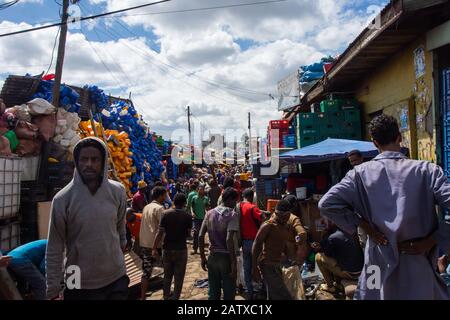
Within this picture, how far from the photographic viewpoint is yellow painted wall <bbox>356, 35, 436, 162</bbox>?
21.1 ft

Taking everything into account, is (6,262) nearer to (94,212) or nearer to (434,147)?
(94,212)

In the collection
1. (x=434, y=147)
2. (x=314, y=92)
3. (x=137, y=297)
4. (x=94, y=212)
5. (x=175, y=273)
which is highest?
(x=314, y=92)

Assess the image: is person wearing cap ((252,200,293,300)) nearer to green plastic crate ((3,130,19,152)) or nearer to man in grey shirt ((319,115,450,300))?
man in grey shirt ((319,115,450,300))

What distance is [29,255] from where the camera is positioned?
441 centimetres

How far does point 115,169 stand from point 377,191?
33.2ft

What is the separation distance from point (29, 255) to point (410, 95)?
663 cm

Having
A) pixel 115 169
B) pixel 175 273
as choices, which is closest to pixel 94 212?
pixel 175 273

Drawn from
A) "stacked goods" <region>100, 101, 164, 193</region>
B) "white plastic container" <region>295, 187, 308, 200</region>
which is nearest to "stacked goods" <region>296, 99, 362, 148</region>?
"white plastic container" <region>295, 187, 308, 200</region>

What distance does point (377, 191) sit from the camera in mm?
2273

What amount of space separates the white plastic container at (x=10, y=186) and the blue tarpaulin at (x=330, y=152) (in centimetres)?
499

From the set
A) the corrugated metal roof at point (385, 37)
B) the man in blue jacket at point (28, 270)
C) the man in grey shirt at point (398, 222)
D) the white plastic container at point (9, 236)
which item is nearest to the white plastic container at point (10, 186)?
the white plastic container at point (9, 236)

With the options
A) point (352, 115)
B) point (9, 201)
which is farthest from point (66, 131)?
point (352, 115)

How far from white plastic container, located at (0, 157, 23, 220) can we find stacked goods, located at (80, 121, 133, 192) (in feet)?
12.9

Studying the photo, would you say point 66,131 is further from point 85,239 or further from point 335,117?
point 85,239
